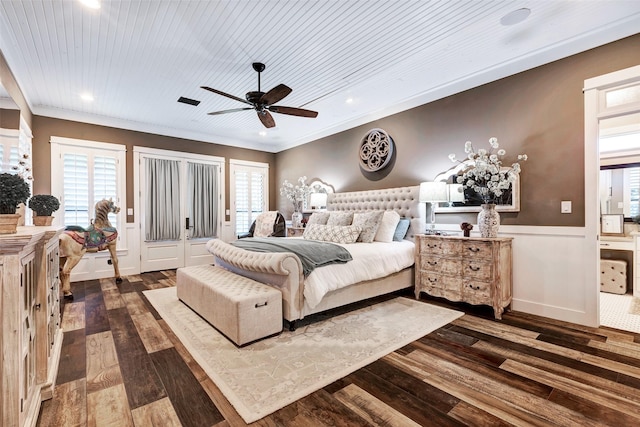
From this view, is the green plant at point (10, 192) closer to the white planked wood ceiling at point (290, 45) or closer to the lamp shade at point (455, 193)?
the white planked wood ceiling at point (290, 45)

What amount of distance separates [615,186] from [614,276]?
1518mm

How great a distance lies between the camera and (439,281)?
372 centimetres

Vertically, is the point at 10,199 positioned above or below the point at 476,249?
above

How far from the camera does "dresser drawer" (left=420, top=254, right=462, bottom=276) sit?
11.6 ft

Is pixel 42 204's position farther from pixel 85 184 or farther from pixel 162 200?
pixel 162 200

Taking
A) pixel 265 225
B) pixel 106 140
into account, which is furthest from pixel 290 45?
pixel 106 140

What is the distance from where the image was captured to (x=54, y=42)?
9.98ft

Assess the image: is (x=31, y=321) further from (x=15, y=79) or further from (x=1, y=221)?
(x=15, y=79)

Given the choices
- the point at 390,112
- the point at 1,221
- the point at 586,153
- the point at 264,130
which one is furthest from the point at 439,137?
the point at 1,221

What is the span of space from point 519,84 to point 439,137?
3.57 feet

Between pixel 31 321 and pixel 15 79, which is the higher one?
pixel 15 79

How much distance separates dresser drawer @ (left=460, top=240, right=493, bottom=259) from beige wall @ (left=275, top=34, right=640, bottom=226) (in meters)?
0.59

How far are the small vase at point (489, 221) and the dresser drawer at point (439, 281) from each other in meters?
0.65

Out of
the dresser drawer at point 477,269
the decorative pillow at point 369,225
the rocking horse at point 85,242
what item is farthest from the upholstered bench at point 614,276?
the rocking horse at point 85,242
